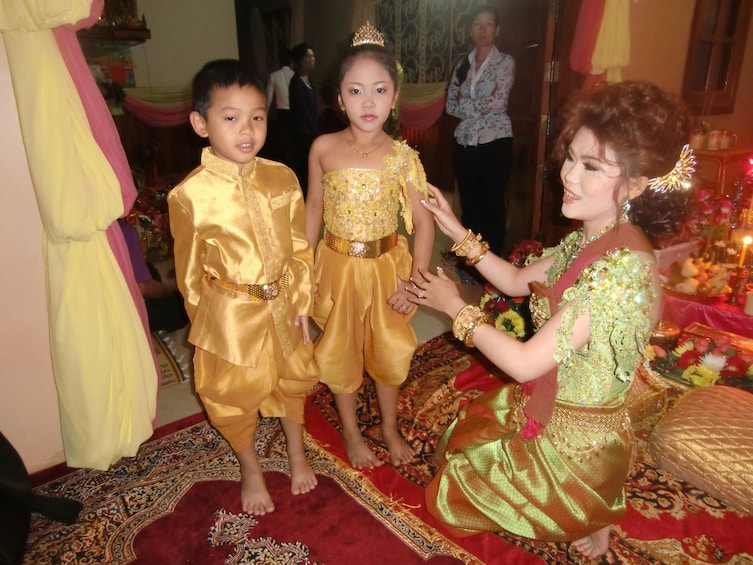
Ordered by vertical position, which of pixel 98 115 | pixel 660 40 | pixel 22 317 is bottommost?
pixel 22 317

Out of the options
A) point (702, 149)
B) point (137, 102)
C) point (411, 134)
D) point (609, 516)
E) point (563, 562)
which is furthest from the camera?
point (411, 134)

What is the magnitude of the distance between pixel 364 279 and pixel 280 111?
15.5 ft

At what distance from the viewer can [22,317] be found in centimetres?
188

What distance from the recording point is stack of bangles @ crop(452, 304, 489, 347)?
4.60 feet

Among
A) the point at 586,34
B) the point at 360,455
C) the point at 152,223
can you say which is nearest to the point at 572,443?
the point at 360,455

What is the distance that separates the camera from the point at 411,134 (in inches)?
271

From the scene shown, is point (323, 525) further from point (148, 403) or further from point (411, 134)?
point (411, 134)


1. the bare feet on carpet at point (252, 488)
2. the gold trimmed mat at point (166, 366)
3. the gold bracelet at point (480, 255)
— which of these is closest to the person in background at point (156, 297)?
the gold trimmed mat at point (166, 366)

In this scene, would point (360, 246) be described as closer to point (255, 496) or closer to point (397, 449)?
point (397, 449)

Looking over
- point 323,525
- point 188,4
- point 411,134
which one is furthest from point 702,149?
point 188,4

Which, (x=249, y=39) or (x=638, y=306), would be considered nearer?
(x=638, y=306)

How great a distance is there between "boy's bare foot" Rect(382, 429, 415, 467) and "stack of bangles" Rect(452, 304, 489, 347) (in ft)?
2.82

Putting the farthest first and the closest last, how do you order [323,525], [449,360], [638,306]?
[449,360] < [323,525] < [638,306]

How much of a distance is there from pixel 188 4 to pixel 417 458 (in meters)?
6.58
